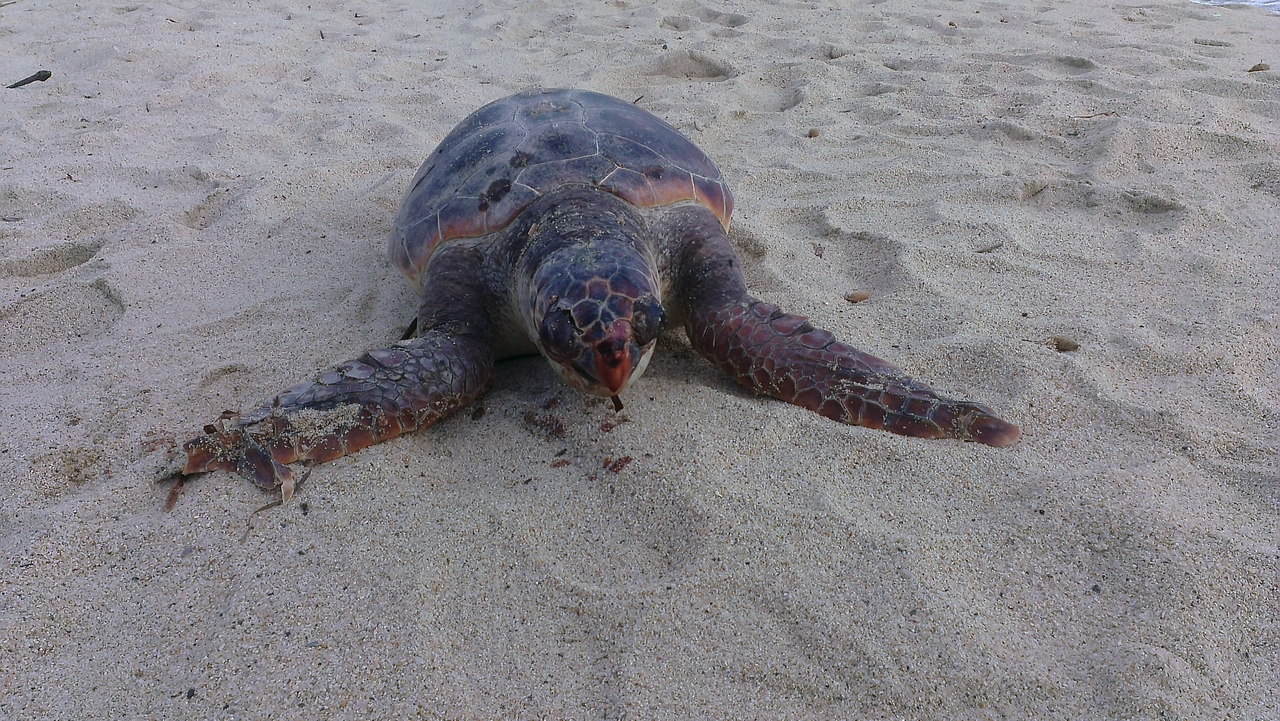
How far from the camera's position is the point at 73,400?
2012 mm

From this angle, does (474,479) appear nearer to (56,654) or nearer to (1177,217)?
(56,654)

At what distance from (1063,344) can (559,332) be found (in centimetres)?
141

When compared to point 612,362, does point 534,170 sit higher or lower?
higher

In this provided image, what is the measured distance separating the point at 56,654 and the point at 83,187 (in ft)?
9.06

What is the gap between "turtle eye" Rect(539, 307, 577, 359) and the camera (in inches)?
66.3

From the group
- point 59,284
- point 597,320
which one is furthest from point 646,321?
point 59,284

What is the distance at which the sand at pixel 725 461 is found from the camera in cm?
123

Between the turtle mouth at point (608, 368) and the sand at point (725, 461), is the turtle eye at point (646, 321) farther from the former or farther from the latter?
the sand at point (725, 461)

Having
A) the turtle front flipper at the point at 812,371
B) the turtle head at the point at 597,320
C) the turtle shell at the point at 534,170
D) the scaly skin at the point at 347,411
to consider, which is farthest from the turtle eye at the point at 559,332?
the turtle shell at the point at 534,170

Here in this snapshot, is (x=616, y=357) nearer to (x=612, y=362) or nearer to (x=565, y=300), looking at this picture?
(x=612, y=362)

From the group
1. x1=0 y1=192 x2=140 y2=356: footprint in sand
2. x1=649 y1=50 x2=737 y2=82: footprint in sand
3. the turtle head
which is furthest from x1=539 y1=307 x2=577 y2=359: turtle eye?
x1=649 y1=50 x2=737 y2=82: footprint in sand

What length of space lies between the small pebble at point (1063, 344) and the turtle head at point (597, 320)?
1142 millimetres

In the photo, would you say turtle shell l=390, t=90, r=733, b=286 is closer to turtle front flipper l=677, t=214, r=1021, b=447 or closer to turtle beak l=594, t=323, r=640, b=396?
turtle front flipper l=677, t=214, r=1021, b=447

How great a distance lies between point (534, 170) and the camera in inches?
88.4
